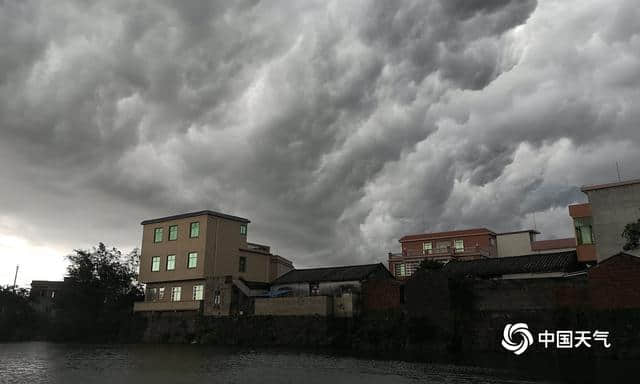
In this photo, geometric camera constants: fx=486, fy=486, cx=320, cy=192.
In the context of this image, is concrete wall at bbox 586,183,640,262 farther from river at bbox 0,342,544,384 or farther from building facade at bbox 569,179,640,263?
river at bbox 0,342,544,384

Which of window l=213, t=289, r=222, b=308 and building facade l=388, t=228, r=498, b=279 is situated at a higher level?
building facade l=388, t=228, r=498, b=279

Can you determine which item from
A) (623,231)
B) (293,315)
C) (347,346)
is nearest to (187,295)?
(293,315)

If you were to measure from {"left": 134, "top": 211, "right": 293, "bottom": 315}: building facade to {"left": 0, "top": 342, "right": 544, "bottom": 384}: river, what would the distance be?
1755 centimetres

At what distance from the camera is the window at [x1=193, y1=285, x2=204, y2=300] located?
2188 inches

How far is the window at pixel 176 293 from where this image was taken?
57781mm

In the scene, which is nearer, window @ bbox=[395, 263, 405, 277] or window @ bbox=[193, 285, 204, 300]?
window @ bbox=[193, 285, 204, 300]

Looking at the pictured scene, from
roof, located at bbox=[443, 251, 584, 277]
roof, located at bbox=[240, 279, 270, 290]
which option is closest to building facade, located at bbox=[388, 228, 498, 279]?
roof, located at bbox=[443, 251, 584, 277]

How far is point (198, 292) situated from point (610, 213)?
4191 centimetres

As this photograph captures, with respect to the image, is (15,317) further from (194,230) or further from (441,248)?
(441,248)

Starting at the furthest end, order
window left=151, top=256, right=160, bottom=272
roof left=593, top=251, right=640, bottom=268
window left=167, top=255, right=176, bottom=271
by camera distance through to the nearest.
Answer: window left=151, top=256, right=160, bottom=272 < window left=167, top=255, right=176, bottom=271 < roof left=593, top=251, right=640, bottom=268

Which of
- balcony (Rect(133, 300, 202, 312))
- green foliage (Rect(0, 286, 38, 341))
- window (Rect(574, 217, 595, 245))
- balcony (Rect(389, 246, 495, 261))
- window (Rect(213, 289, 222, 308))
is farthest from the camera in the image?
green foliage (Rect(0, 286, 38, 341))

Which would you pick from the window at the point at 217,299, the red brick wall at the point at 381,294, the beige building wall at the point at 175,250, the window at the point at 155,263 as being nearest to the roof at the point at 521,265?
the red brick wall at the point at 381,294

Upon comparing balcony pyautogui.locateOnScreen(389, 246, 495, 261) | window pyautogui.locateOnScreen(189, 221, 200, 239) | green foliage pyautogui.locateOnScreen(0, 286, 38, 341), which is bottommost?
green foliage pyautogui.locateOnScreen(0, 286, 38, 341)

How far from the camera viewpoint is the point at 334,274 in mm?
52781
